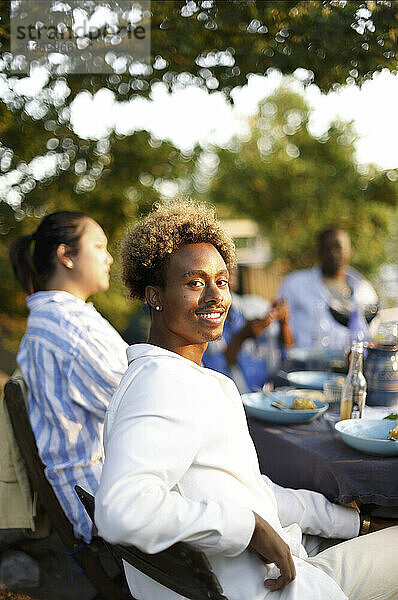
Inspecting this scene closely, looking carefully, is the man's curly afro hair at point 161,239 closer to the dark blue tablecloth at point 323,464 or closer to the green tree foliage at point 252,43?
the dark blue tablecloth at point 323,464

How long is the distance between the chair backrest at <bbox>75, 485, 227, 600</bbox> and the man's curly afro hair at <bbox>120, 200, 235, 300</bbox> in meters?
0.60

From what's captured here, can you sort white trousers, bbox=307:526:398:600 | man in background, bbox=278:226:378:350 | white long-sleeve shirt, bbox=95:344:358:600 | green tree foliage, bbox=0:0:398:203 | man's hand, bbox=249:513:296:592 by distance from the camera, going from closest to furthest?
white long-sleeve shirt, bbox=95:344:358:600 < man's hand, bbox=249:513:296:592 < white trousers, bbox=307:526:398:600 < green tree foliage, bbox=0:0:398:203 < man in background, bbox=278:226:378:350

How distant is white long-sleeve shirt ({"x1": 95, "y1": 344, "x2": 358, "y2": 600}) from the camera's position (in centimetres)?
119

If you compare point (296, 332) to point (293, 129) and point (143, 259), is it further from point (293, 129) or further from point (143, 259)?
point (293, 129)

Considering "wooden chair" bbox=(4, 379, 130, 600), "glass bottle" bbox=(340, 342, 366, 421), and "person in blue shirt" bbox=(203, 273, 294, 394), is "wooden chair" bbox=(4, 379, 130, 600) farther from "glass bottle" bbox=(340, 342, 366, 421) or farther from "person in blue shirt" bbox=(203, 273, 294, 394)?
"person in blue shirt" bbox=(203, 273, 294, 394)

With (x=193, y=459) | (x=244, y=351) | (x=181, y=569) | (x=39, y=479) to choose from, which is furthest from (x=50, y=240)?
(x=244, y=351)

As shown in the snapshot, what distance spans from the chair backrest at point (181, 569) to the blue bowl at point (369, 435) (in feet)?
2.56

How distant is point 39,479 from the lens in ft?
7.05

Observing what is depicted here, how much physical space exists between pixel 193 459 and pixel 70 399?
941 millimetres

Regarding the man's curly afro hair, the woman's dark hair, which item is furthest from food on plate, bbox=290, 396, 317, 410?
the woman's dark hair

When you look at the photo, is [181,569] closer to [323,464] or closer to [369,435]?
[323,464]

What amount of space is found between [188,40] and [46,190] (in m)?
1.21

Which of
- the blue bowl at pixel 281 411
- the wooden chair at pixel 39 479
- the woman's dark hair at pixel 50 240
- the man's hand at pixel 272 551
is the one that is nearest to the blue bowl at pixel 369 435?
the blue bowl at pixel 281 411

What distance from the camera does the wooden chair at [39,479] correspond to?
6.93ft
